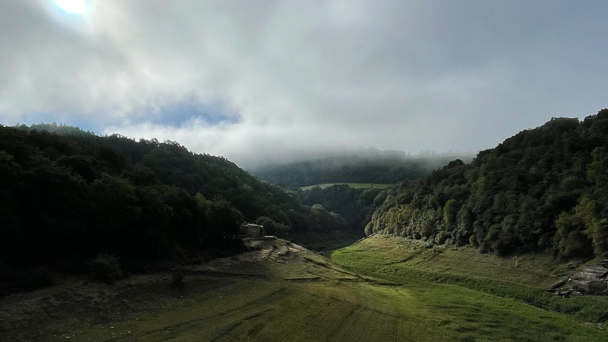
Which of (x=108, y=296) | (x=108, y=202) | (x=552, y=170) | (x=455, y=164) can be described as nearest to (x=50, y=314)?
(x=108, y=296)

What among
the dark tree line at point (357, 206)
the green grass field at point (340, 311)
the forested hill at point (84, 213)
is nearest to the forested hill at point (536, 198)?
the green grass field at point (340, 311)

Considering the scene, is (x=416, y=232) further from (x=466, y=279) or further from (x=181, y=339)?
(x=181, y=339)

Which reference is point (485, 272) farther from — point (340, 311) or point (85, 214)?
point (85, 214)

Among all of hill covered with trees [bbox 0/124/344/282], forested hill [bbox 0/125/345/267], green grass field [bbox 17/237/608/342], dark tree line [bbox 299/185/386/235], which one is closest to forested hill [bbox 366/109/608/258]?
green grass field [bbox 17/237/608/342]

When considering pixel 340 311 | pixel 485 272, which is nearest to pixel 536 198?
pixel 485 272

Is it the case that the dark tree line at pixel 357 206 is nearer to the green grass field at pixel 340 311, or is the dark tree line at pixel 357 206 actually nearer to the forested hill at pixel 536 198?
the forested hill at pixel 536 198

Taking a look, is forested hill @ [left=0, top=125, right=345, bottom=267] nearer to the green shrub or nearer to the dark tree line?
the green shrub
